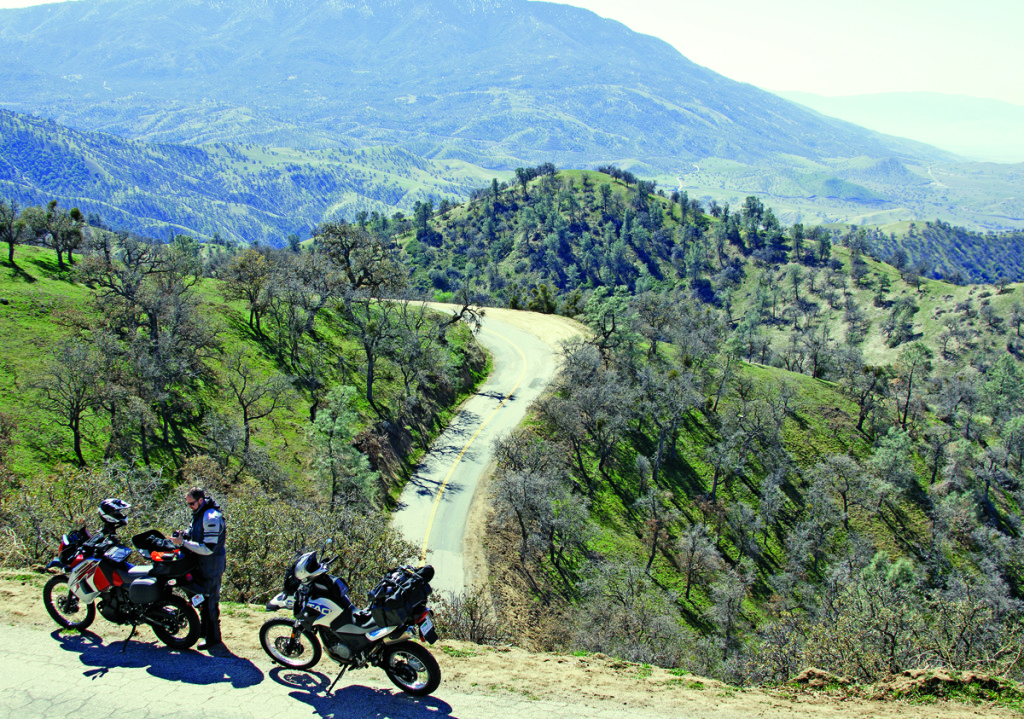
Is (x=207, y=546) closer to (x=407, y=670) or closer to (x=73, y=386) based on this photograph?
(x=407, y=670)

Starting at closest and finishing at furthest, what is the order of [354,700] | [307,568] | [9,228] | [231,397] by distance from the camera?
[307,568] < [354,700] < [231,397] < [9,228]

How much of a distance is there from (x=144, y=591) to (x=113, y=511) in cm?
182

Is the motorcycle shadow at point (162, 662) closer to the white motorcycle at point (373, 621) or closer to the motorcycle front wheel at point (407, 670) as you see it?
the white motorcycle at point (373, 621)

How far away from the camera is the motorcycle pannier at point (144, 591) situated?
37.5ft

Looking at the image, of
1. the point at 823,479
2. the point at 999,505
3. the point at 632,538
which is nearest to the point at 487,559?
the point at 632,538

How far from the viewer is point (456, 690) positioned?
11.6 meters

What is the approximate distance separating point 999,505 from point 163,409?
8789 centimetres

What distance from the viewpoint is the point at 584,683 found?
41.1 ft

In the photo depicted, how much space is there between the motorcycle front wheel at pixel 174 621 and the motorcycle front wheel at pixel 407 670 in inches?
171

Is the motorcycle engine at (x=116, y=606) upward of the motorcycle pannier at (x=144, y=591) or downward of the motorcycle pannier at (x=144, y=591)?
downward

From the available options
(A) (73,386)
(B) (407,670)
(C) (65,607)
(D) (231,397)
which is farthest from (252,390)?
(B) (407,670)

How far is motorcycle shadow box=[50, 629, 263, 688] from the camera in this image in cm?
1136

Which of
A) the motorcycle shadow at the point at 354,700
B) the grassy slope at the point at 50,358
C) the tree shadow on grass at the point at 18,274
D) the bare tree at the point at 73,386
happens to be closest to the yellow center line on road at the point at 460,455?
the grassy slope at the point at 50,358

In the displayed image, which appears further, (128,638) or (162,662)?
(128,638)
